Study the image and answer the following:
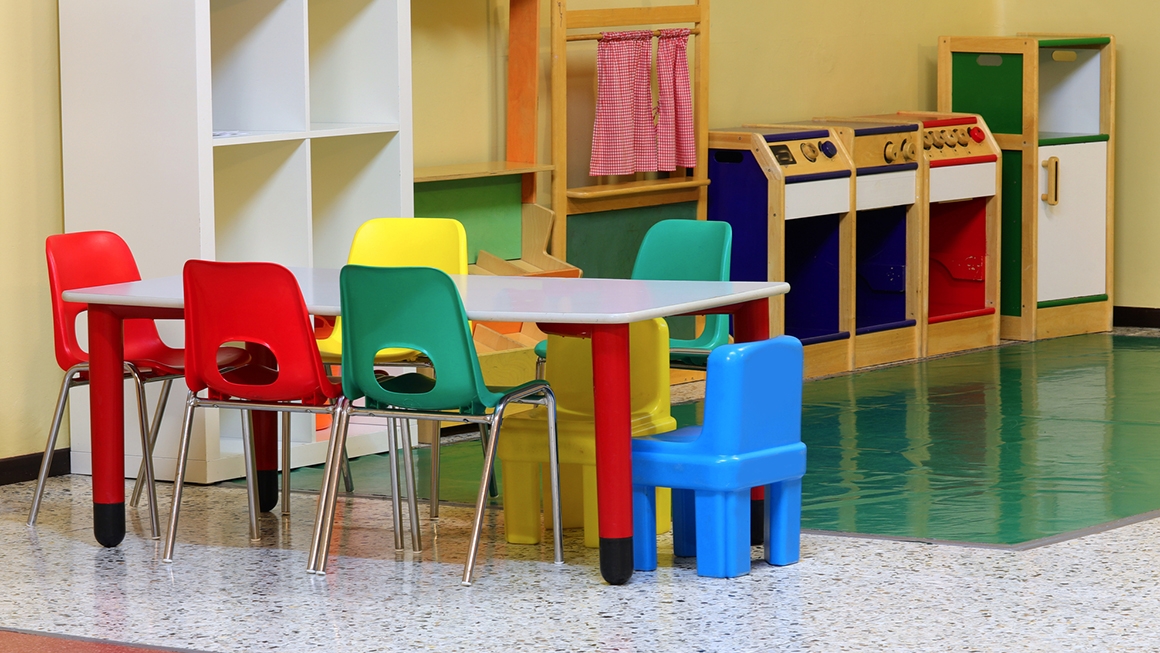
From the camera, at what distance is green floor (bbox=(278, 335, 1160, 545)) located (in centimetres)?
466

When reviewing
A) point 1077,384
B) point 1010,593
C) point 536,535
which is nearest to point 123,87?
point 536,535

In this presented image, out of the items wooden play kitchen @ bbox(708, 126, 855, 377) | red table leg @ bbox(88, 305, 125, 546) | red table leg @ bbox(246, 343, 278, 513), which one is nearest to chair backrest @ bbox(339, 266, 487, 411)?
red table leg @ bbox(88, 305, 125, 546)

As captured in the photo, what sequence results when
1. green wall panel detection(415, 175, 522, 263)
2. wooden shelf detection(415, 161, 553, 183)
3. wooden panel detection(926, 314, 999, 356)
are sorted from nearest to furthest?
wooden shelf detection(415, 161, 553, 183)
green wall panel detection(415, 175, 522, 263)
wooden panel detection(926, 314, 999, 356)

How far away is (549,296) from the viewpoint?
4184mm

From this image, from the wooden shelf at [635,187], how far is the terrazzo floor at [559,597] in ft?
8.50

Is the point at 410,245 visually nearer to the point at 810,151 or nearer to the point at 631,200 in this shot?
the point at 631,200

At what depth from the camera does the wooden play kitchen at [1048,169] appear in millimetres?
8273

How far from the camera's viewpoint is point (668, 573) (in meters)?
4.07

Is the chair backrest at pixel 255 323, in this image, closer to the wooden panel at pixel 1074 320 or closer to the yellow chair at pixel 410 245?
the yellow chair at pixel 410 245

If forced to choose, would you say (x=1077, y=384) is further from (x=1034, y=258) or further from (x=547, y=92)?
(x=547, y=92)

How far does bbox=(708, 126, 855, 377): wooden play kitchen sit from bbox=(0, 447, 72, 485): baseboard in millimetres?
3130

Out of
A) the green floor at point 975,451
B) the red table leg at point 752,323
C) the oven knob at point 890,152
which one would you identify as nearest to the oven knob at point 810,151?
the oven knob at point 890,152

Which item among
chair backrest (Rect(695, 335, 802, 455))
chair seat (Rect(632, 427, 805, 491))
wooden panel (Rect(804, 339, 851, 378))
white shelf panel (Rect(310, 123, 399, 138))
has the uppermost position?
white shelf panel (Rect(310, 123, 399, 138))

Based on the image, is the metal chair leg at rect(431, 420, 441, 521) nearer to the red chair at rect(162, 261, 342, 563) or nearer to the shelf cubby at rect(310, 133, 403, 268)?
the red chair at rect(162, 261, 342, 563)
